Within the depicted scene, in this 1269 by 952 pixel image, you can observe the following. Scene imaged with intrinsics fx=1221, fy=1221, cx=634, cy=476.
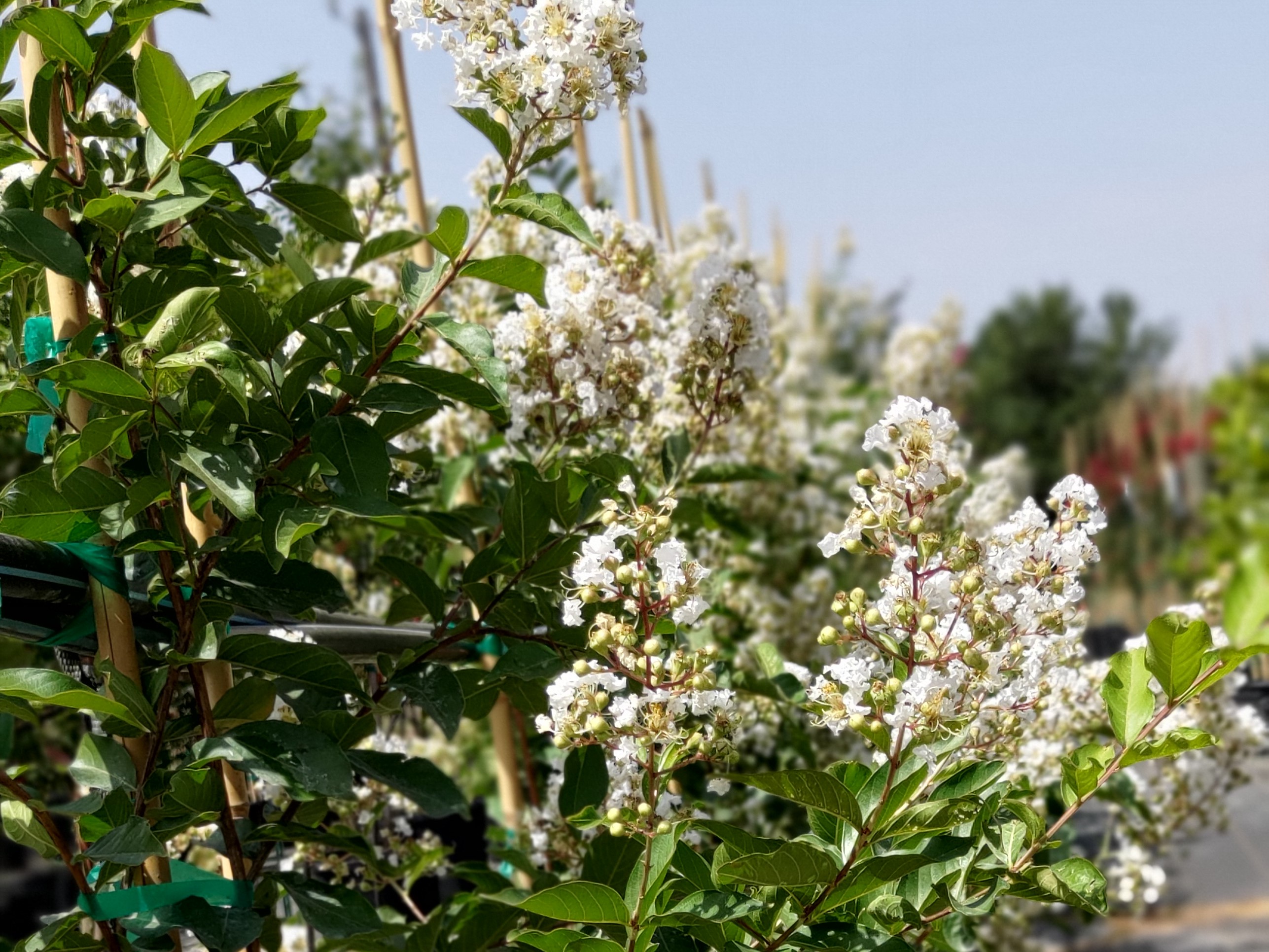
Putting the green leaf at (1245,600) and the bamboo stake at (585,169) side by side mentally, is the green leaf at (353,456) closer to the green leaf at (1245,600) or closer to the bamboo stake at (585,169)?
Result: the green leaf at (1245,600)

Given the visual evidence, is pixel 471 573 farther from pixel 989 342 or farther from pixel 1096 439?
pixel 989 342

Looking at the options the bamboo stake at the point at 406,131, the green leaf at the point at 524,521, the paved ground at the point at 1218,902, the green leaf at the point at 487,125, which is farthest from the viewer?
the paved ground at the point at 1218,902

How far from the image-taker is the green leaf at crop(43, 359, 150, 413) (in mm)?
769

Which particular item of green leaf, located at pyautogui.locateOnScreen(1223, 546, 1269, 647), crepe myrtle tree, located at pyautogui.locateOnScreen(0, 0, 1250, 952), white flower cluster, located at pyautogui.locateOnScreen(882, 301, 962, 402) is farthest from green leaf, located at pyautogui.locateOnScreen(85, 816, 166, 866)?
white flower cluster, located at pyautogui.locateOnScreen(882, 301, 962, 402)

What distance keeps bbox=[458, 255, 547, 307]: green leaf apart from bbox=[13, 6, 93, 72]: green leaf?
0.30m

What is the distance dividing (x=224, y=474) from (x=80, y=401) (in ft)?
0.61

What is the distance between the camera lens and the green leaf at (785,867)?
0.72 m

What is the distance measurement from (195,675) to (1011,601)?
606mm

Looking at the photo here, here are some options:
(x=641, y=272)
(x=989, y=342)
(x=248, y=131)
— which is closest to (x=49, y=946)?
(x=248, y=131)

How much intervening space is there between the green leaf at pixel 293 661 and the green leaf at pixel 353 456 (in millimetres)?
125

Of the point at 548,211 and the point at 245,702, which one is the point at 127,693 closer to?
the point at 245,702

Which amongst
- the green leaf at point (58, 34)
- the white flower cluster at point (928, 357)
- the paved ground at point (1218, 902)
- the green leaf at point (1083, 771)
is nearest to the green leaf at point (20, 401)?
the green leaf at point (58, 34)

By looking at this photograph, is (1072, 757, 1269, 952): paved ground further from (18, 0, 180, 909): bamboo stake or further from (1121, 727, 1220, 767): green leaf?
(18, 0, 180, 909): bamboo stake

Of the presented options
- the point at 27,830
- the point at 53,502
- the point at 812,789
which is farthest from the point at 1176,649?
the point at 27,830
